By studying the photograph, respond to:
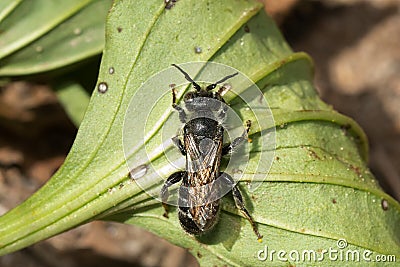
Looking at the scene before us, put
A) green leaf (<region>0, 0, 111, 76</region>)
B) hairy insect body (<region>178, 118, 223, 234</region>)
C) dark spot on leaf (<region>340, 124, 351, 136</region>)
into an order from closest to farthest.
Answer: hairy insect body (<region>178, 118, 223, 234</region>) → dark spot on leaf (<region>340, 124, 351, 136</region>) → green leaf (<region>0, 0, 111, 76</region>)

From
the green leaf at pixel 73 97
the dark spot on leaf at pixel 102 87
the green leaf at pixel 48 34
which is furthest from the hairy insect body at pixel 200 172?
the green leaf at pixel 73 97

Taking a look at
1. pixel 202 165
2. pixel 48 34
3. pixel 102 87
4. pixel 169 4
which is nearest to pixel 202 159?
pixel 202 165

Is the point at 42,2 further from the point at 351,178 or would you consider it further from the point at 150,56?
the point at 351,178

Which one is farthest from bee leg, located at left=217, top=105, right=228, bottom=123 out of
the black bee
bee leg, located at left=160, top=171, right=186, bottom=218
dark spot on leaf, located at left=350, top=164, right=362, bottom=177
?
dark spot on leaf, located at left=350, top=164, right=362, bottom=177

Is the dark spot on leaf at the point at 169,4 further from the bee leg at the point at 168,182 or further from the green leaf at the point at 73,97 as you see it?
the green leaf at the point at 73,97

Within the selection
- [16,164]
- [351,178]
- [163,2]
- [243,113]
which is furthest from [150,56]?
[16,164]

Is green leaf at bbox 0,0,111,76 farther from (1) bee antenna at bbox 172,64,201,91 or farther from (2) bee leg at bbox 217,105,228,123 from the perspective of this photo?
(2) bee leg at bbox 217,105,228,123
